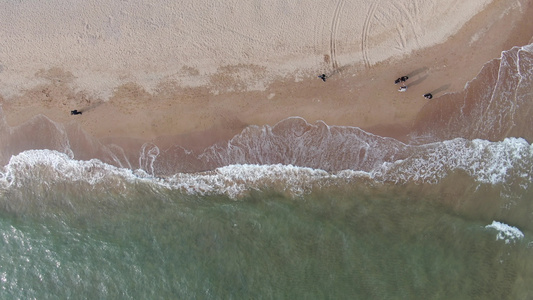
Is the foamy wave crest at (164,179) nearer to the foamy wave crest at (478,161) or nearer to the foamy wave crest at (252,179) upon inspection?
the foamy wave crest at (252,179)

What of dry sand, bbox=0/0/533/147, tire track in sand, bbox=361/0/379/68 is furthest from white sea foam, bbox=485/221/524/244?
tire track in sand, bbox=361/0/379/68

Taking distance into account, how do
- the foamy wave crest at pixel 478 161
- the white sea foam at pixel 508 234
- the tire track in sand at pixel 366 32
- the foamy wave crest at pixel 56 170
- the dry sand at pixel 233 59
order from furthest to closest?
1. the foamy wave crest at pixel 56 170
2. the tire track in sand at pixel 366 32
3. the dry sand at pixel 233 59
4. the foamy wave crest at pixel 478 161
5. the white sea foam at pixel 508 234

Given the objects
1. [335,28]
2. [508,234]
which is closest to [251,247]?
[335,28]

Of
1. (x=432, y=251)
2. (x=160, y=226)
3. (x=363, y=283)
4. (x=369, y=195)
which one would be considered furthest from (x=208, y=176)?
(x=432, y=251)

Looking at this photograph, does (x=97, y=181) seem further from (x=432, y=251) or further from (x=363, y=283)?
(x=432, y=251)

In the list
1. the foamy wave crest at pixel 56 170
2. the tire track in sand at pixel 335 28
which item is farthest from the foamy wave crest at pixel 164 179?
the tire track in sand at pixel 335 28
